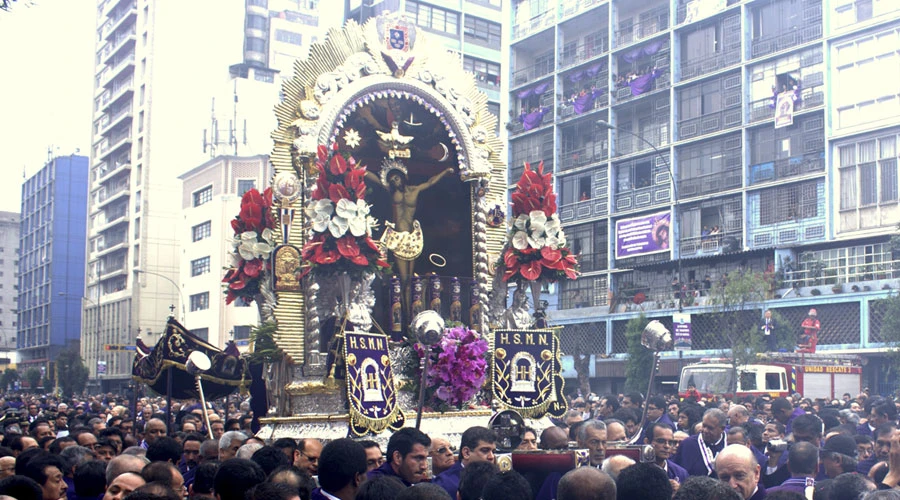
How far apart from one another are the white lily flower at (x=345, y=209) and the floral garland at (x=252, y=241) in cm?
201

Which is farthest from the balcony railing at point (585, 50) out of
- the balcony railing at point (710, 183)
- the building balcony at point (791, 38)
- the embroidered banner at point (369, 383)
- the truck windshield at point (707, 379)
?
the embroidered banner at point (369, 383)

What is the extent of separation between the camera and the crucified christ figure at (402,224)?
15516mm

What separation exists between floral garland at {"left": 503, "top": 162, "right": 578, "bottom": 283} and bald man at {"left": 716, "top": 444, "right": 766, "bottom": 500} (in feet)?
28.5

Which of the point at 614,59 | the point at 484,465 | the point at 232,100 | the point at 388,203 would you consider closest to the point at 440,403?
the point at 388,203

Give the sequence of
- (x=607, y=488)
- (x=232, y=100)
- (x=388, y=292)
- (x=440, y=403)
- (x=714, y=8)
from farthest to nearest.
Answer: (x=232, y=100) → (x=714, y=8) → (x=388, y=292) → (x=440, y=403) → (x=607, y=488)

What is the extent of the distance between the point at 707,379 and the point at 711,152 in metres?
18.9

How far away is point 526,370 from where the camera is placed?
14.9 meters

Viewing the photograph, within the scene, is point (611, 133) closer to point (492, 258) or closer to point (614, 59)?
point (614, 59)

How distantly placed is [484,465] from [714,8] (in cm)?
4280

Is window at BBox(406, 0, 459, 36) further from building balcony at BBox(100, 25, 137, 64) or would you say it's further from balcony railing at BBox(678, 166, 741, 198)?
building balcony at BBox(100, 25, 137, 64)

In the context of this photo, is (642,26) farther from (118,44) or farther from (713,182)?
(118,44)

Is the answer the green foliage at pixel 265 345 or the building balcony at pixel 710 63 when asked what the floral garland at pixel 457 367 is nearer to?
the green foliage at pixel 265 345

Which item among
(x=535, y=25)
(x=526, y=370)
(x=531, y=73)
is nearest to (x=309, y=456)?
(x=526, y=370)

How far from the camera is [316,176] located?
14.7 metres
